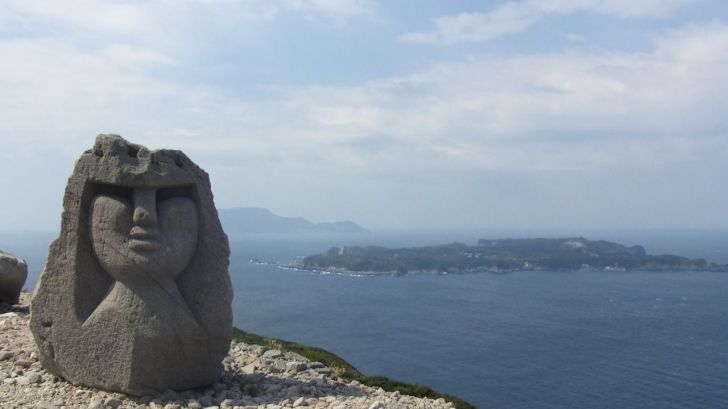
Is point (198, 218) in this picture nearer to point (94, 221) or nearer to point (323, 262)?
point (94, 221)

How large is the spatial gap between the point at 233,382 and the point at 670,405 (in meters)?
32.8

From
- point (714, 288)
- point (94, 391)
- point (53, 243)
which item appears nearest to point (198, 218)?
point (53, 243)

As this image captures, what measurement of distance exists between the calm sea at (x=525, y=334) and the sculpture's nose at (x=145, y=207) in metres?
29.3

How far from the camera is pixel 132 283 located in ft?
29.7

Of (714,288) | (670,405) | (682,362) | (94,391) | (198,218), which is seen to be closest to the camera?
(94,391)

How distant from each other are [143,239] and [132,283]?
687mm

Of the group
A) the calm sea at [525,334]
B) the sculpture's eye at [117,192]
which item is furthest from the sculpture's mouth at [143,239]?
the calm sea at [525,334]

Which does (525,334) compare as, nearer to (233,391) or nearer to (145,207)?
(233,391)

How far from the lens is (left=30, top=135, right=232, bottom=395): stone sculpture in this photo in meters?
8.85

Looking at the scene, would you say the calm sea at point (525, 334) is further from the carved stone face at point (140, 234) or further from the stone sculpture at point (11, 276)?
the carved stone face at point (140, 234)

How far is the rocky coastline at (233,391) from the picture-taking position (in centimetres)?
872

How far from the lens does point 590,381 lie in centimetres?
3944

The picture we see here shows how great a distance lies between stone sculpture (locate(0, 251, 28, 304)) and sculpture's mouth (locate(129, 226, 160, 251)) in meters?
6.66

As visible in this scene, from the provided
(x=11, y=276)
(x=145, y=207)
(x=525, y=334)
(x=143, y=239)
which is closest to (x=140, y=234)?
(x=143, y=239)
